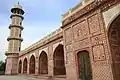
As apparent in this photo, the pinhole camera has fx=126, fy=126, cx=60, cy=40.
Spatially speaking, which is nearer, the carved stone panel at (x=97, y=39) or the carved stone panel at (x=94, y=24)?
the carved stone panel at (x=97, y=39)

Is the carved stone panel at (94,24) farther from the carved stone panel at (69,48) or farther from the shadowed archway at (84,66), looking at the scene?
the carved stone panel at (69,48)

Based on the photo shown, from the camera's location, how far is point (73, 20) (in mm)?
10664

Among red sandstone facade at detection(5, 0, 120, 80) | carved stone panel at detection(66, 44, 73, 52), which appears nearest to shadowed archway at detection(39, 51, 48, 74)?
carved stone panel at detection(66, 44, 73, 52)

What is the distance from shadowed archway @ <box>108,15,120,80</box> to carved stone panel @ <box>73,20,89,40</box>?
175 cm

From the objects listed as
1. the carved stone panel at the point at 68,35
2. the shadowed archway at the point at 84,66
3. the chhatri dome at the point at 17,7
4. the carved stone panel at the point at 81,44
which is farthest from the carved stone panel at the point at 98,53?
the chhatri dome at the point at 17,7

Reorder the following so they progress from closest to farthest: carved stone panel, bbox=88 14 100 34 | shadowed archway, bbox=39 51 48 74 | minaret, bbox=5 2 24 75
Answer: carved stone panel, bbox=88 14 100 34, shadowed archway, bbox=39 51 48 74, minaret, bbox=5 2 24 75

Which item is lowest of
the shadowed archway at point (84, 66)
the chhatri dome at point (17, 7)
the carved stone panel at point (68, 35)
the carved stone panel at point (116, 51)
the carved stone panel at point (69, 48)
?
the shadowed archway at point (84, 66)

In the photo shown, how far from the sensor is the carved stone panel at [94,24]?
8481 mm

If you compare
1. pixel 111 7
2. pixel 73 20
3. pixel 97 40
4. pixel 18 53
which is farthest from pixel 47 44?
pixel 18 53

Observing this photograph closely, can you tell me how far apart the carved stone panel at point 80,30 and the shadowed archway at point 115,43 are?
5.74 ft

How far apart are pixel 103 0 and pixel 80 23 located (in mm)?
2466

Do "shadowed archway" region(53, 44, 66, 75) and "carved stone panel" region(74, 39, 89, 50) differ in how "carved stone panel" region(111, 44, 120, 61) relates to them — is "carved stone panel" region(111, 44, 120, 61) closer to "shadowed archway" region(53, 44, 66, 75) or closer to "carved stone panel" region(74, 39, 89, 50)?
"carved stone panel" region(74, 39, 89, 50)

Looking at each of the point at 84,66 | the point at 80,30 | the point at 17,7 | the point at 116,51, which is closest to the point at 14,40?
the point at 17,7

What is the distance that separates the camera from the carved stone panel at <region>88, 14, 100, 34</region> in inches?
334
